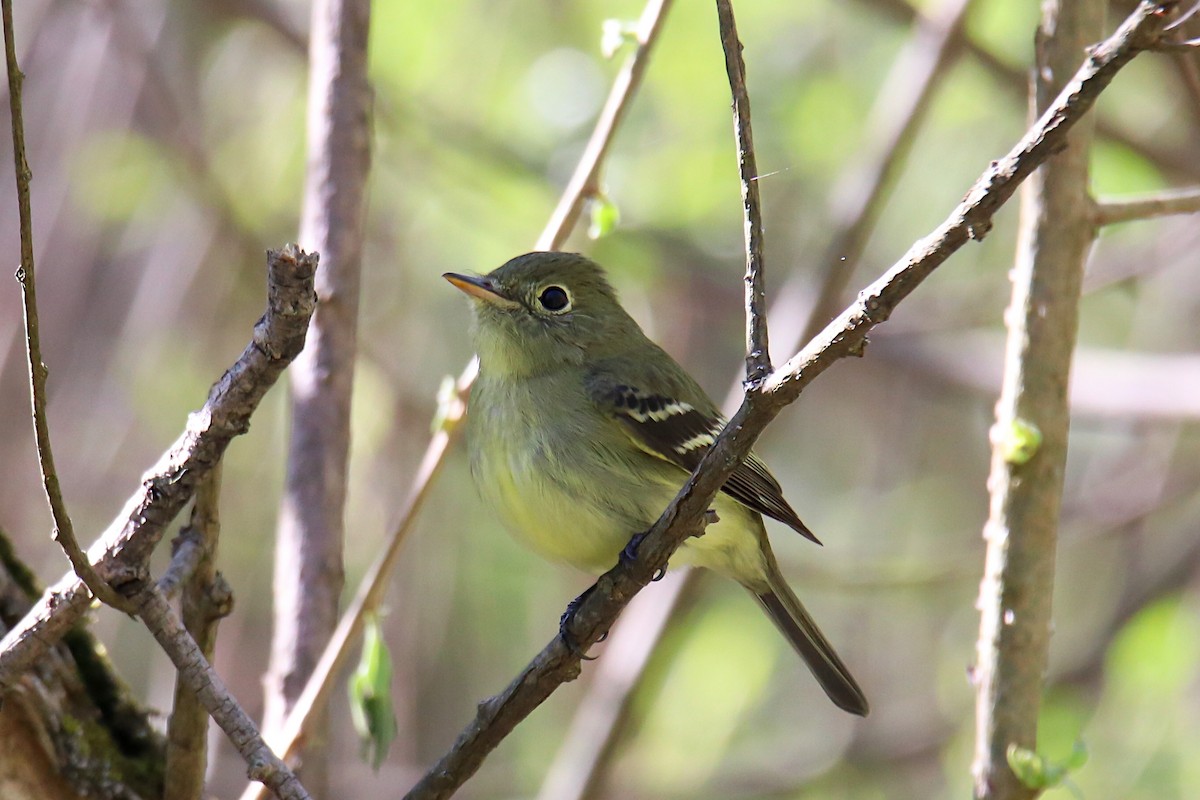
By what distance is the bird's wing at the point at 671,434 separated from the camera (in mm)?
3422

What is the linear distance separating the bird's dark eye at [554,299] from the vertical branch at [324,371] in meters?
0.70

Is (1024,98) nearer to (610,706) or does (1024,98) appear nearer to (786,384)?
(610,706)

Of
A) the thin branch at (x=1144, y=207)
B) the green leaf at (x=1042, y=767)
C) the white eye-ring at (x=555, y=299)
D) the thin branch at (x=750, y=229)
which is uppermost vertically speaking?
the white eye-ring at (x=555, y=299)

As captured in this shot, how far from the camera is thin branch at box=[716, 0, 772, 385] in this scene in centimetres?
201

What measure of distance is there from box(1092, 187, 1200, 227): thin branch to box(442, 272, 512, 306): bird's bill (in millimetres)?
1655

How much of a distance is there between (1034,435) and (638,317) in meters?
3.49

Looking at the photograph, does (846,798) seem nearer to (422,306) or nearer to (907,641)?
(907,641)

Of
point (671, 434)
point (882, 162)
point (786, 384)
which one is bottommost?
point (786, 384)

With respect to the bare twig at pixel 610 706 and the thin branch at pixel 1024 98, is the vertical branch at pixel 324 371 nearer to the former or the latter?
the bare twig at pixel 610 706

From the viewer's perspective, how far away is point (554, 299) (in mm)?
3922

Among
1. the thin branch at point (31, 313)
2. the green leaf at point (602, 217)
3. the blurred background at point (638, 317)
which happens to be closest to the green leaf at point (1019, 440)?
the green leaf at point (602, 217)

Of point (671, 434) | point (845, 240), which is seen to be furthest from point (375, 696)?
point (845, 240)

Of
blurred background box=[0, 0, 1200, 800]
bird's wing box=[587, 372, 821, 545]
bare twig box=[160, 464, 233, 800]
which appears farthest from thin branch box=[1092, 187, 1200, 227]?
bare twig box=[160, 464, 233, 800]

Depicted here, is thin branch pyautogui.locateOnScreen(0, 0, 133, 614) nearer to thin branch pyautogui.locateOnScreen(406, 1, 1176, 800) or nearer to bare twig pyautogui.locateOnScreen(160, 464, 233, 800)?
bare twig pyautogui.locateOnScreen(160, 464, 233, 800)
